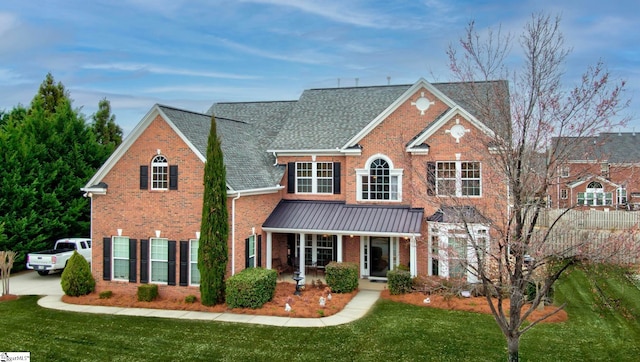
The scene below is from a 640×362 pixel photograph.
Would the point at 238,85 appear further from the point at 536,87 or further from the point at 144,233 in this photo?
the point at 536,87

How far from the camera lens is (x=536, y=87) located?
9328 mm

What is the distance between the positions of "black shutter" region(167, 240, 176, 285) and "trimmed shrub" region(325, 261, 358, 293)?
20.7ft

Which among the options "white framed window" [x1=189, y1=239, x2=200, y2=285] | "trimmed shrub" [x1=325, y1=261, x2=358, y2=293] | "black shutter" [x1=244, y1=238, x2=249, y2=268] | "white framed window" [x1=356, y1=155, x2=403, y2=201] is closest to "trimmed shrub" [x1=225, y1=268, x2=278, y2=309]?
"white framed window" [x1=189, y1=239, x2=200, y2=285]

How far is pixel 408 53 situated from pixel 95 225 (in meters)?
14.7

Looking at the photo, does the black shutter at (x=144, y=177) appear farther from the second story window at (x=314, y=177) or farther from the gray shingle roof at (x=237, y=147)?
the second story window at (x=314, y=177)

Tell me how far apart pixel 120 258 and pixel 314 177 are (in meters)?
9.87

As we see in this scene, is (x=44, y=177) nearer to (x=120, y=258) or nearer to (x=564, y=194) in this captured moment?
(x=120, y=258)

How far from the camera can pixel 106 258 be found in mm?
20219

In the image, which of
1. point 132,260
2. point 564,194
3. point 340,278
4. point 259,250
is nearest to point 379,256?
point 340,278

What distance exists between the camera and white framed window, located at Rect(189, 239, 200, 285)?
62.7 feet

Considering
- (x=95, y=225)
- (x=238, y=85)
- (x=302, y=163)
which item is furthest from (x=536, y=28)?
(x=238, y=85)

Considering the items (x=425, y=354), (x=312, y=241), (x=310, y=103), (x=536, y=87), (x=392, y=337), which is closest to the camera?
(x=536, y=87)

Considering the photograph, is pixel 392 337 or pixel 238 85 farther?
pixel 238 85

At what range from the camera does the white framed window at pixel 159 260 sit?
19.5 m
